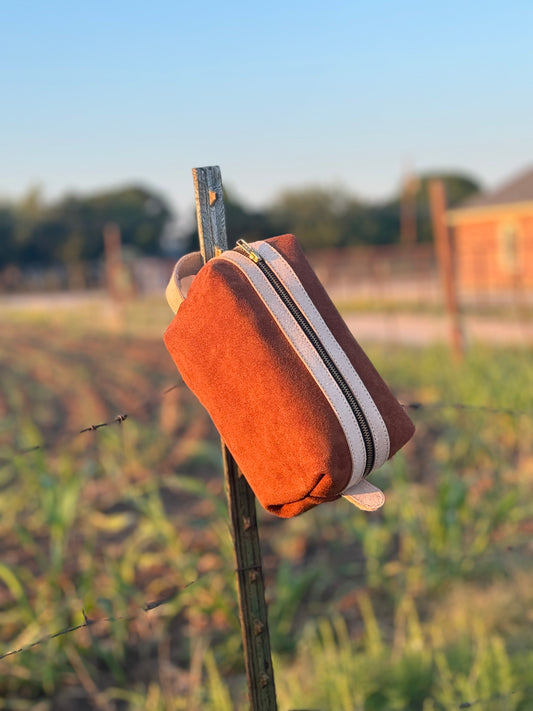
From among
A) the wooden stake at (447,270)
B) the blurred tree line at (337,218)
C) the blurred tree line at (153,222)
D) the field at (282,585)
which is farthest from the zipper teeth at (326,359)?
the blurred tree line at (337,218)

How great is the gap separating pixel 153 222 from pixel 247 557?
166ft

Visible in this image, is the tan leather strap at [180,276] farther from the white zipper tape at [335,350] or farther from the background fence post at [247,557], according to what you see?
the white zipper tape at [335,350]

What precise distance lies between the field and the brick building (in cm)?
1627

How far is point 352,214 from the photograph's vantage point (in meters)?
52.8

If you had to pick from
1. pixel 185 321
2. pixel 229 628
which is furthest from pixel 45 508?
pixel 185 321

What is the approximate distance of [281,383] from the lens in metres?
1.30

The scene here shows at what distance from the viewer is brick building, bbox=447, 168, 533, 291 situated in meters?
21.0

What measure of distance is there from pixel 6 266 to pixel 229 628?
46755mm

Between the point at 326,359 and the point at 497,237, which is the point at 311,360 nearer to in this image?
the point at 326,359

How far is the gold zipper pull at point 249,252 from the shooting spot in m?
1.40

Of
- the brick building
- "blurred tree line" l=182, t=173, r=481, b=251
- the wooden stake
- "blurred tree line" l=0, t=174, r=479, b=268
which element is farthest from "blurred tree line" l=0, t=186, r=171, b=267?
the wooden stake

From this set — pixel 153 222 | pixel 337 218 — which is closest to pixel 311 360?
pixel 153 222

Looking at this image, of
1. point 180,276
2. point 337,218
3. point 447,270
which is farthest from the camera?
point 337,218

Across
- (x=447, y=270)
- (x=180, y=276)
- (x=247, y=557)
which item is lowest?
(x=447, y=270)
